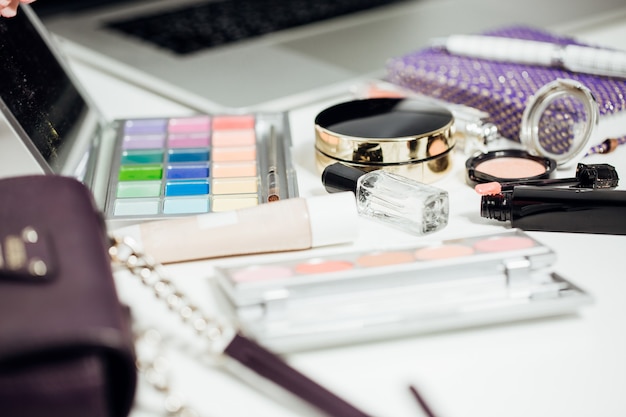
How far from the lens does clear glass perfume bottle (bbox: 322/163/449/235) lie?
0.61 m

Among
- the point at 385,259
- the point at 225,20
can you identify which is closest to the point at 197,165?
the point at 385,259

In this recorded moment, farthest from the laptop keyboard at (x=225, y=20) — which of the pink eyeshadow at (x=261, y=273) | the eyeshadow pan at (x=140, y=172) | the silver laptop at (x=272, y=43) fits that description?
the pink eyeshadow at (x=261, y=273)

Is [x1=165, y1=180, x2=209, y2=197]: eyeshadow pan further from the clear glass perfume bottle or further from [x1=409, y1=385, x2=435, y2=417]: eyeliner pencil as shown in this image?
[x1=409, y1=385, x2=435, y2=417]: eyeliner pencil

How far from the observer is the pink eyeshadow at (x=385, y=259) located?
52 centimetres

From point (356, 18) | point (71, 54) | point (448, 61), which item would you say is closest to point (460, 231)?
point (448, 61)

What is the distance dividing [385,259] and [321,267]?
4 centimetres

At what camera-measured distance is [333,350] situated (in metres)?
0.48

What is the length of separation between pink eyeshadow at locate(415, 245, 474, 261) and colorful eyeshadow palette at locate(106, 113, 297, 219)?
0.15 m

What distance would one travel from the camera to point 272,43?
1026 mm

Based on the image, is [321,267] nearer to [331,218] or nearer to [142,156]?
[331,218]

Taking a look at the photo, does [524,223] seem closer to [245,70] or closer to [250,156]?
[250,156]

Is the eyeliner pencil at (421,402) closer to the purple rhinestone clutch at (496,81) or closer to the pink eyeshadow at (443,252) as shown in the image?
the pink eyeshadow at (443,252)

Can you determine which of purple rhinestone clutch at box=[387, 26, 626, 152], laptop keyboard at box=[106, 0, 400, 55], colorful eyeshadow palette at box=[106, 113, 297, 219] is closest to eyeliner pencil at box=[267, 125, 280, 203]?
colorful eyeshadow palette at box=[106, 113, 297, 219]

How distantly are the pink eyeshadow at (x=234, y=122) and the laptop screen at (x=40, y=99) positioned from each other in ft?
0.39
